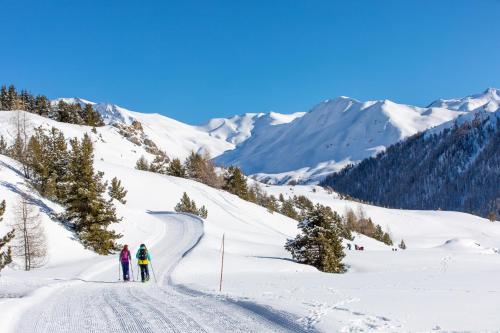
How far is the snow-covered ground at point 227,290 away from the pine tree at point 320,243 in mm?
2257

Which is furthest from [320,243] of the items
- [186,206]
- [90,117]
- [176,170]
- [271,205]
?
[90,117]

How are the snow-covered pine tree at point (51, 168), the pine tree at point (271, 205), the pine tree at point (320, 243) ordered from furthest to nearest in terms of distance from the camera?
the pine tree at point (271, 205) < the snow-covered pine tree at point (51, 168) < the pine tree at point (320, 243)

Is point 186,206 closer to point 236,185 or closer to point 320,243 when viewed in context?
point 236,185

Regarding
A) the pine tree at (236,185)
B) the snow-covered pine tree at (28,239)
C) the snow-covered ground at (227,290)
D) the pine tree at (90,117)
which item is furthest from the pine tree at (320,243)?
the pine tree at (90,117)

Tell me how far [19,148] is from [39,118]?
175ft

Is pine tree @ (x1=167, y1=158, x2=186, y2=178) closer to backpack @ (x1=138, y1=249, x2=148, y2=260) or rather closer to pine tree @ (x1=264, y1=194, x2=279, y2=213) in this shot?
pine tree @ (x1=264, y1=194, x2=279, y2=213)

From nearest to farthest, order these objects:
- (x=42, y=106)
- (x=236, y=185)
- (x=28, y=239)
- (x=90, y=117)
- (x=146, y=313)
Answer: (x=146, y=313), (x=28, y=239), (x=236, y=185), (x=90, y=117), (x=42, y=106)

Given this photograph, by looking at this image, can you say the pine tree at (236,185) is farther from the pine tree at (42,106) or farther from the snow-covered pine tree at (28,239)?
the pine tree at (42,106)

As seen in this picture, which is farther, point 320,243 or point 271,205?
point 271,205

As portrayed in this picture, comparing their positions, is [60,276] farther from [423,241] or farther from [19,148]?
[423,241]

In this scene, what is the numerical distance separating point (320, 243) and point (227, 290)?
19.1m

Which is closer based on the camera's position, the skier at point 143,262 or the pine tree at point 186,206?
the skier at point 143,262

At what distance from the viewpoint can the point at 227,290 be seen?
728 inches

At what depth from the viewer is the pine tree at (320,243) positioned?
36.1 meters
